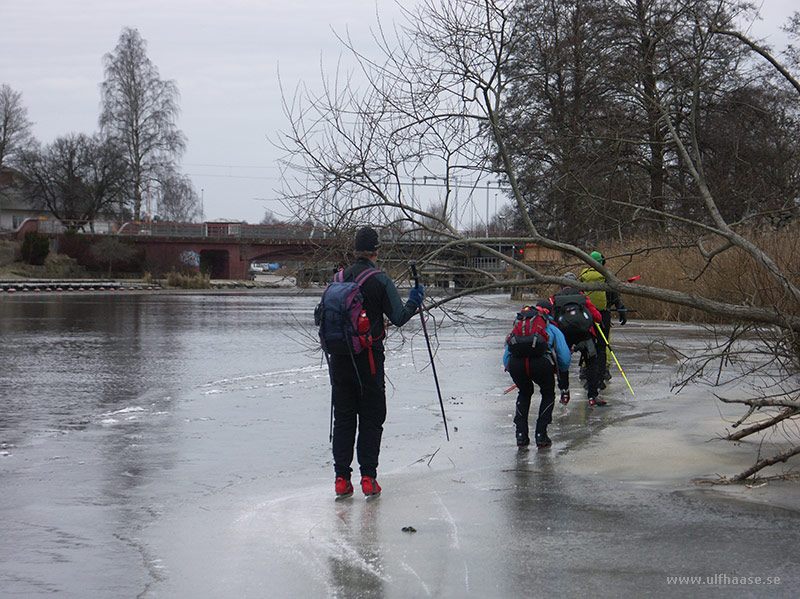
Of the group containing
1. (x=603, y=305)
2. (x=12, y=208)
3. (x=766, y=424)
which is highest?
(x=12, y=208)

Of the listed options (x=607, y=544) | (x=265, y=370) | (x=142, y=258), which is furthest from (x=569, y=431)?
(x=142, y=258)

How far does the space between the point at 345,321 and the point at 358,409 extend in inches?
27.9

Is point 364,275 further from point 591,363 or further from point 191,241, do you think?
point 191,241

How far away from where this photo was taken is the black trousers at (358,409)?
23.3 feet

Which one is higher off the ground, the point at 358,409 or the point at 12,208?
the point at 12,208

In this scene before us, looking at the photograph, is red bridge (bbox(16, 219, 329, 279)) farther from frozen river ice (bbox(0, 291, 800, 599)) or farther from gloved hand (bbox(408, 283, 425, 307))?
gloved hand (bbox(408, 283, 425, 307))

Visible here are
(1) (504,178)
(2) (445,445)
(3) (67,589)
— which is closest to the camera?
(3) (67,589)

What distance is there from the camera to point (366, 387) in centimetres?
715

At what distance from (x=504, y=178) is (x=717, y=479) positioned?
181 inches

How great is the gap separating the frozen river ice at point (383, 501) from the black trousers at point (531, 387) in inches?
11.9

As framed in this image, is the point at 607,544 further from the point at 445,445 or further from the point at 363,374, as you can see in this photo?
the point at 445,445

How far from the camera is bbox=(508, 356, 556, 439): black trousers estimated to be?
8812mm

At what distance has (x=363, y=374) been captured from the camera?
711 centimetres

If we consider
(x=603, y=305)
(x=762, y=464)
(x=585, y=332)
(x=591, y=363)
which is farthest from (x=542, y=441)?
(x=603, y=305)
